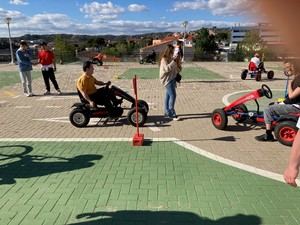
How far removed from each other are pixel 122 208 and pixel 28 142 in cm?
335

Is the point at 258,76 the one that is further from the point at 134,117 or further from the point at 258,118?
the point at 134,117

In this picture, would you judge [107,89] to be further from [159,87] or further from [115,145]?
[159,87]

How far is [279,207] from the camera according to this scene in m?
3.70

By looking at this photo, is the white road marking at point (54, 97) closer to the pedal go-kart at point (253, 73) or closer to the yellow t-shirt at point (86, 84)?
the yellow t-shirt at point (86, 84)

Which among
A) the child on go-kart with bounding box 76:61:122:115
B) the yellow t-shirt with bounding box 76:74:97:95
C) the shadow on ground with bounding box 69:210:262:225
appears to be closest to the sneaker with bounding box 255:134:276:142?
the shadow on ground with bounding box 69:210:262:225

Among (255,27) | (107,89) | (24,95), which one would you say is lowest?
(24,95)

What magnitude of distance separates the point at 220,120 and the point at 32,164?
12.5 feet

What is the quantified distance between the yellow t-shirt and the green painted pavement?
198cm

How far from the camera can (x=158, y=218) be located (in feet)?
11.5

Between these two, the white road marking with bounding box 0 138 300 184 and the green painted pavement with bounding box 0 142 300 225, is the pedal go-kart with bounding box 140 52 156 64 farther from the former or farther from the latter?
the green painted pavement with bounding box 0 142 300 225

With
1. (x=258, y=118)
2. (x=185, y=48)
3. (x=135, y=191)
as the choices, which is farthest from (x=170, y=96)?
(x=185, y=48)

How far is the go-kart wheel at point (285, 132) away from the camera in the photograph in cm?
568

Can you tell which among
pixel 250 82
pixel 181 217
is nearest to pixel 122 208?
pixel 181 217

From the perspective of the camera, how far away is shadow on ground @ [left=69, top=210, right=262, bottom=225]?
11.2ft
